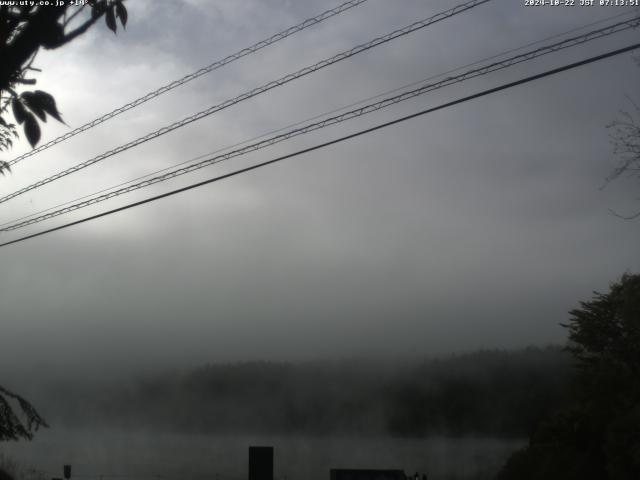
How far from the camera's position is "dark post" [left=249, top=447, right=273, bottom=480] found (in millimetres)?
14891

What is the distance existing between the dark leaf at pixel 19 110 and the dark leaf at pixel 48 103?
12cm

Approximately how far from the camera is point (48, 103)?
412 centimetres

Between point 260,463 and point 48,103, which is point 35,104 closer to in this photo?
point 48,103

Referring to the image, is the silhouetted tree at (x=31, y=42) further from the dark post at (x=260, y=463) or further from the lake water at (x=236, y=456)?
the lake water at (x=236, y=456)

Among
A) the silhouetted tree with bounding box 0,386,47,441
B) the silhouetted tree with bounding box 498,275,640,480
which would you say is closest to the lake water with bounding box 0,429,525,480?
the silhouetted tree with bounding box 498,275,640,480

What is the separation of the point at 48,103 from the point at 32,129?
18cm

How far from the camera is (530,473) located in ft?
154

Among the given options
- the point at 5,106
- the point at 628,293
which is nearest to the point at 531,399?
the point at 628,293

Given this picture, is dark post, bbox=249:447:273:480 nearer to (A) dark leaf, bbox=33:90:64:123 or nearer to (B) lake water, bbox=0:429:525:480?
(A) dark leaf, bbox=33:90:64:123

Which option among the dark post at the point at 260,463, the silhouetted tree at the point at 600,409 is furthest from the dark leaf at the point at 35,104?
Answer: the silhouetted tree at the point at 600,409

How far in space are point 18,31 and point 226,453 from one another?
137 meters

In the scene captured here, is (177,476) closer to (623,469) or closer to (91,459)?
(91,459)

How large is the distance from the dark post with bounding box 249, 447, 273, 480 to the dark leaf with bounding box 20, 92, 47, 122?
12.0m

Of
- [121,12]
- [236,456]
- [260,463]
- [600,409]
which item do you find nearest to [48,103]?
[121,12]
